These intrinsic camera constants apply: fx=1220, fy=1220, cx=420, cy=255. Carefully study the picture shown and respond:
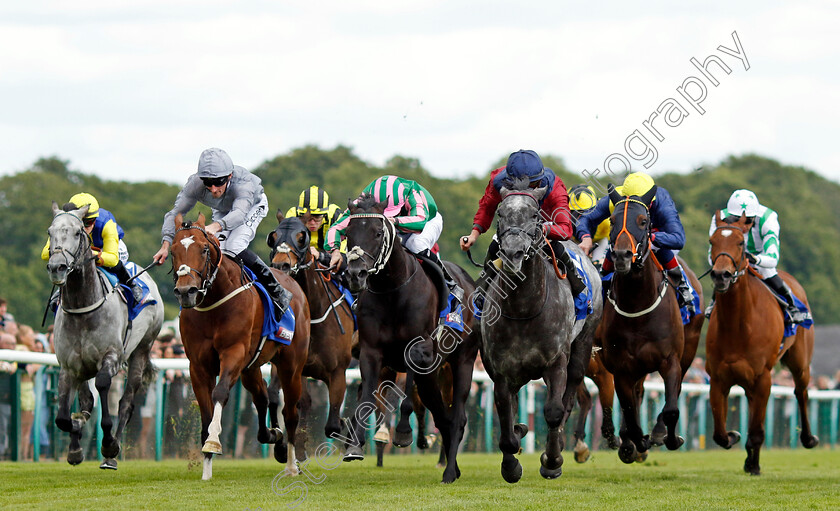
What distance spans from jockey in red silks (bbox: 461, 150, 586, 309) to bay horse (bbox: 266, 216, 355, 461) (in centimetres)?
200

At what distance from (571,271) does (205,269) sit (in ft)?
8.66

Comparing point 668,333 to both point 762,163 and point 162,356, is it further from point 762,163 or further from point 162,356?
point 762,163

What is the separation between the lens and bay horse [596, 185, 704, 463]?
953cm

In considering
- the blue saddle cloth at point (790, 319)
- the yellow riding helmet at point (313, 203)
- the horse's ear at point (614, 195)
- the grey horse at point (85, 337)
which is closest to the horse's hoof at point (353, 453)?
the grey horse at point (85, 337)

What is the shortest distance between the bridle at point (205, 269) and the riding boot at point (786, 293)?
5.28 metres

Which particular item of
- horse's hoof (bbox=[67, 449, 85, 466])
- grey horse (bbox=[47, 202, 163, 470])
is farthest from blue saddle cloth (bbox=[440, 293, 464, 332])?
horse's hoof (bbox=[67, 449, 85, 466])

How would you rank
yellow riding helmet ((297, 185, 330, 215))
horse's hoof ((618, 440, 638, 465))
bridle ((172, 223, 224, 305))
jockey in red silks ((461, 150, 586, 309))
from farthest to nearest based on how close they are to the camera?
yellow riding helmet ((297, 185, 330, 215))
horse's hoof ((618, 440, 638, 465))
jockey in red silks ((461, 150, 586, 309))
bridle ((172, 223, 224, 305))

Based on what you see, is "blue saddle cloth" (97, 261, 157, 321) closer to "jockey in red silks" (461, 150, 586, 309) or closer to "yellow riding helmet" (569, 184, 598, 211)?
"jockey in red silks" (461, 150, 586, 309)

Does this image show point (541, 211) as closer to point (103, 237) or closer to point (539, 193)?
point (539, 193)

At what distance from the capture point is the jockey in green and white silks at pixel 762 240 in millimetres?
10883

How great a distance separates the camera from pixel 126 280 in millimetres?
10375

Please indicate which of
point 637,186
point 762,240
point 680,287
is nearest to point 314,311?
point 637,186

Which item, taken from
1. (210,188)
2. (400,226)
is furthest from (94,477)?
(400,226)

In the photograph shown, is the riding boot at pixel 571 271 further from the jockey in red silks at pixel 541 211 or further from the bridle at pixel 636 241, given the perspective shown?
the bridle at pixel 636 241
